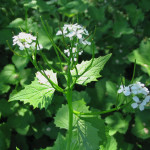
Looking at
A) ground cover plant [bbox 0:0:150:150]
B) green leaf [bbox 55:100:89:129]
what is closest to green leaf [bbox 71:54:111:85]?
ground cover plant [bbox 0:0:150:150]

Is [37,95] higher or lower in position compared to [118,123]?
higher

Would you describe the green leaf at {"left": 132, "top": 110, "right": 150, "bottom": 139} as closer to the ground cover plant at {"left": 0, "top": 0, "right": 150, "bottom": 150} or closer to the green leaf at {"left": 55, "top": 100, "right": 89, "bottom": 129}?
the ground cover plant at {"left": 0, "top": 0, "right": 150, "bottom": 150}

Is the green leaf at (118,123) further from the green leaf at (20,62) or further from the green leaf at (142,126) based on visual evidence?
the green leaf at (20,62)

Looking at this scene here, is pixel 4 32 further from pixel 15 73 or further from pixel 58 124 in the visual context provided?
pixel 58 124

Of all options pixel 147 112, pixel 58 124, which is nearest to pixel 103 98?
pixel 147 112

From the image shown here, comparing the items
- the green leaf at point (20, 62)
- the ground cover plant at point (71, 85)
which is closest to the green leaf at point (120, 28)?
the ground cover plant at point (71, 85)

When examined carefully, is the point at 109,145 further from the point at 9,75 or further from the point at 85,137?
the point at 9,75

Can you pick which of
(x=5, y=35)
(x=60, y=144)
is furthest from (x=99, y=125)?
(x=5, y=35)
